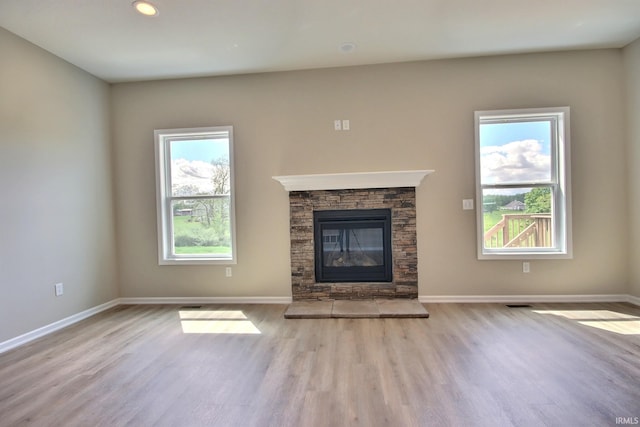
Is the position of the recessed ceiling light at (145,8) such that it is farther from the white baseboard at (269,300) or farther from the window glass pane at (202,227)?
the white baseboard at (269,300)

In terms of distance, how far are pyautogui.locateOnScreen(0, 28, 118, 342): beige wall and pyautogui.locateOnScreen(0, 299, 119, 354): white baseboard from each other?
0.15 ft

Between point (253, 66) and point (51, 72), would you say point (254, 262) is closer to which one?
point (253, 66)

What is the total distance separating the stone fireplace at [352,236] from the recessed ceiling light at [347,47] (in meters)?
1.30

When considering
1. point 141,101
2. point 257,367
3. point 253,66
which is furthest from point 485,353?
point 141,101

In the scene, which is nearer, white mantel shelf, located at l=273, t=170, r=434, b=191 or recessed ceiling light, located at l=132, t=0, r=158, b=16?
recessed ceiling light, located at l=132, t=0, r=158, b=16

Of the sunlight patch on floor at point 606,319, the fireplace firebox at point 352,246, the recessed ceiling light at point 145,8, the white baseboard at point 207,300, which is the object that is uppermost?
the recessed ceiling light at point 145,8

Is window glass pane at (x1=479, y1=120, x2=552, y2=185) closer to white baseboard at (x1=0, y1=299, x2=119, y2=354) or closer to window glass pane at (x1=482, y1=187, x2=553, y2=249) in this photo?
window glass pane at (x1=482, y1=187, x2=553, y2=249)

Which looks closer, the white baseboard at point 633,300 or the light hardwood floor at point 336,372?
the light hardwood floor at point 336,372

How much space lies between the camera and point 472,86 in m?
3.68

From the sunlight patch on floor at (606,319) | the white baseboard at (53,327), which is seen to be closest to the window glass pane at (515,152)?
the sunlight patch on floor at (606,319)

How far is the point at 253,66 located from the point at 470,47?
2354 mm

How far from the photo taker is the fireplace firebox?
12.7 feet

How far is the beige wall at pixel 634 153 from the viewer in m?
3.38

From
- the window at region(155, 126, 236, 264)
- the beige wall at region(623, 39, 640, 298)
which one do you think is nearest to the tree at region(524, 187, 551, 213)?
the beige wall at region(623, 39, 640, 298)
